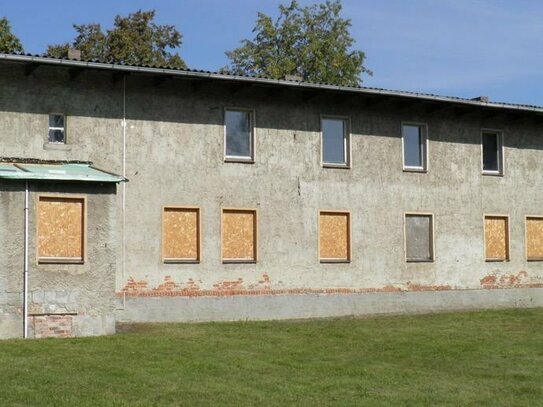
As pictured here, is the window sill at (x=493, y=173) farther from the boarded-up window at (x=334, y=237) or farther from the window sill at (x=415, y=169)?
the boarded-up window at (x=334, y=237)

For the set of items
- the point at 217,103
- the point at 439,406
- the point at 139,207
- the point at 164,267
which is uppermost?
the point at 217,103

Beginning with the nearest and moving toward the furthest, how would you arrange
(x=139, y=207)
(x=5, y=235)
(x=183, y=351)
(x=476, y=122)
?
(x=183, y=351), (x=5, y=235), (x=139, y=207), (x=476, y=122)

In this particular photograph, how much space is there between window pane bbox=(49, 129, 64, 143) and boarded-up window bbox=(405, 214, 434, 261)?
9.88m

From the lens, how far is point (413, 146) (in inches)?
1045

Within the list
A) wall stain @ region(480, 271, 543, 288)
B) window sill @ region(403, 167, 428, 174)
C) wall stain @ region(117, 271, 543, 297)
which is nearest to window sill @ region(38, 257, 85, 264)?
wall stain @ region(117, 271, 543, 297)

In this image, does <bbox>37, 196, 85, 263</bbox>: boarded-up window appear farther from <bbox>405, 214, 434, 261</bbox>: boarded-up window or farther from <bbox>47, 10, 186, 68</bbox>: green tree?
<bbox>47, 10, 186, 68</bbox>: green tree

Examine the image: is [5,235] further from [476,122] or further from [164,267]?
[476,122]

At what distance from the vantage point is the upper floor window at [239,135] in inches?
926

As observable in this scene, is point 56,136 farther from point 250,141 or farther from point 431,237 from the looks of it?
point 431,237

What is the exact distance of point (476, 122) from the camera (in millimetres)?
27734

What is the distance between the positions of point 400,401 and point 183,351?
17.2ft

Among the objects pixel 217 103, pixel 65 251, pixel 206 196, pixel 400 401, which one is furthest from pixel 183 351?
pixel 217 103

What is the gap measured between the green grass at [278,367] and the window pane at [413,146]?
6.39 metres

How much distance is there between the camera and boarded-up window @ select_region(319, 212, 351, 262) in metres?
24.6
